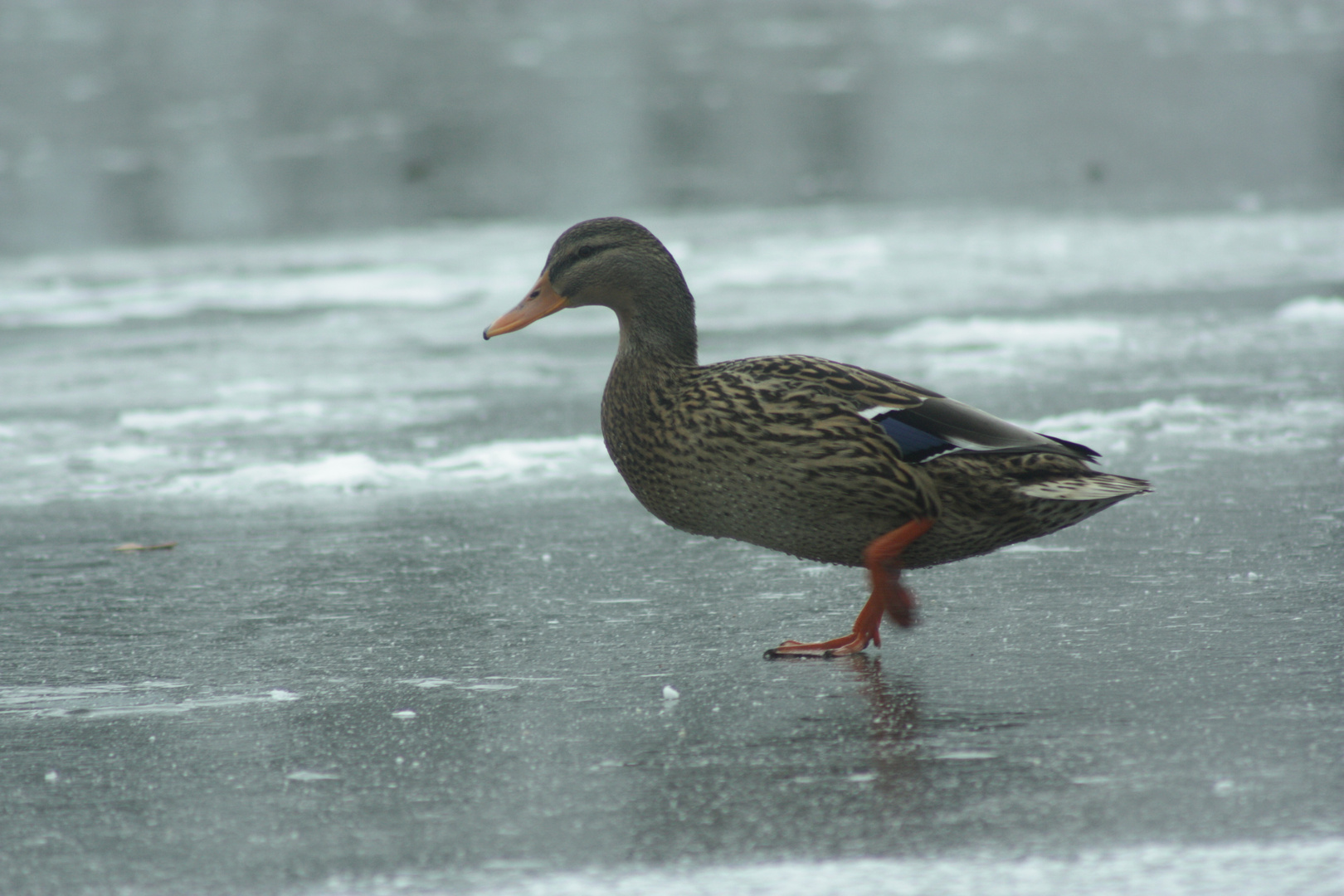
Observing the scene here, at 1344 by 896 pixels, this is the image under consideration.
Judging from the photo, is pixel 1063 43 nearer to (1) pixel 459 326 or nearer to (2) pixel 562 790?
(1) pixel 459 326

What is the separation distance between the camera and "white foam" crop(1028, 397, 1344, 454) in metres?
4.94

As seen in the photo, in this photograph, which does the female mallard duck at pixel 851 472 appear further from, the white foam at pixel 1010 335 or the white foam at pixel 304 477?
the white foam at pixel 1010 335

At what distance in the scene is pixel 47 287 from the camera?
30.1 feet

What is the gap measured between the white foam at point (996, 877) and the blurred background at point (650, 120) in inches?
340

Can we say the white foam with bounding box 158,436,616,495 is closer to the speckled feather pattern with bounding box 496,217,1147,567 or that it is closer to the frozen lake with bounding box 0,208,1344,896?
the frozen lake with bounding box 0,208,1344,896

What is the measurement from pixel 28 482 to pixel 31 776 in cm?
269

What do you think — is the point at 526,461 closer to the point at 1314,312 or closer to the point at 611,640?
the point at 611,640

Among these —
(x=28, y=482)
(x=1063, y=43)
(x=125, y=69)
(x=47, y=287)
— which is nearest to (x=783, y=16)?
(x=1063, y=43)

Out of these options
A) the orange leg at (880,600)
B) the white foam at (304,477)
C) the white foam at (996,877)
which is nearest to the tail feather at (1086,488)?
the orange leg at (880,600)

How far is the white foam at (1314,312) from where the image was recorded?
6.75m

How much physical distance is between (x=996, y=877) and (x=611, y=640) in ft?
4.61

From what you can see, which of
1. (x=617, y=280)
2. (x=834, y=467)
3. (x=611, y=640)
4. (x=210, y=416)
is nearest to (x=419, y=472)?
(x=210, y=416)

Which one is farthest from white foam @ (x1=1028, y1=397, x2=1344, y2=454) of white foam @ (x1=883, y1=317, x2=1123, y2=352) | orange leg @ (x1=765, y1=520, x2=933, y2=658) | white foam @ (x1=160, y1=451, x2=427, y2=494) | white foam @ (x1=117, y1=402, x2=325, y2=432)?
white foam @ (x1=117, y1=402, x2=325, y2=432)

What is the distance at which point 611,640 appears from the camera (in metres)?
3.43
